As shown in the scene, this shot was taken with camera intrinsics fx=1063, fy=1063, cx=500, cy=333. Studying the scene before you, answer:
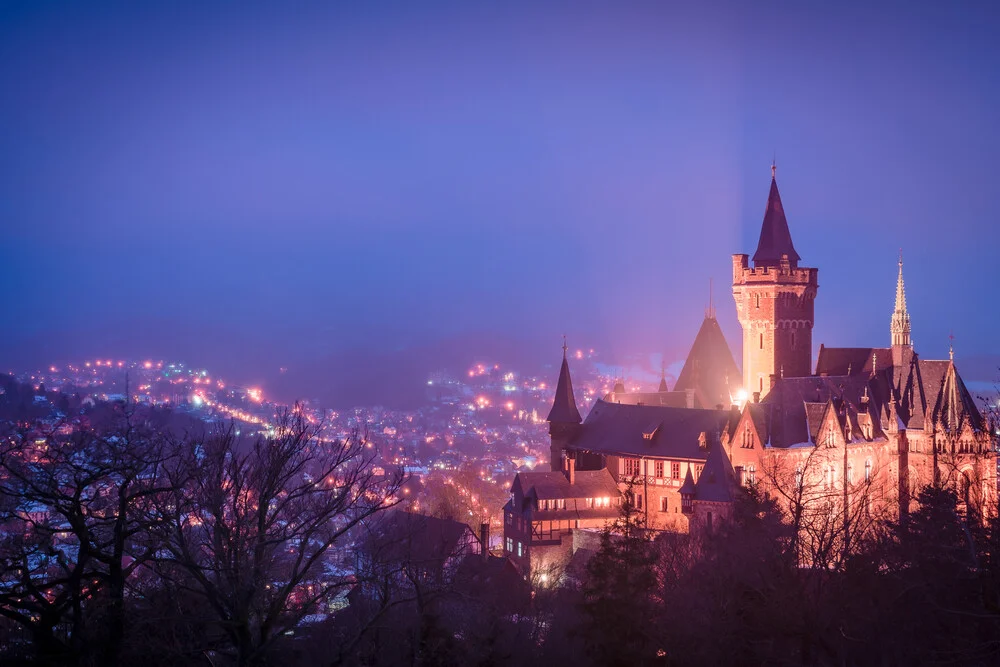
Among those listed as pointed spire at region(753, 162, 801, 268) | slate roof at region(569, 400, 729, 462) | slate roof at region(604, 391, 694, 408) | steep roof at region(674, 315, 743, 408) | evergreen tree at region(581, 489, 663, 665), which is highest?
pointed spire at region(753, 162, 801, 268)

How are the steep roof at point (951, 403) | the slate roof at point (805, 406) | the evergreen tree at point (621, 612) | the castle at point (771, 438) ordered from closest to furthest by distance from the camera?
1. the evergreen tree at point (621, 612)
2. the castle at point (771, 438)
3. the slate roof at point (805, 406)
4. the steep roof at point (951, 403)

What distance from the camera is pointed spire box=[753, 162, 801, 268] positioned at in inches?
3036

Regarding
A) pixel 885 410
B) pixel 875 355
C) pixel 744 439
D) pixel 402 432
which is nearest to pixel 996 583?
pixel 744 439

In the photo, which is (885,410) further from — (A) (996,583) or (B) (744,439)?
(A) (996,583)

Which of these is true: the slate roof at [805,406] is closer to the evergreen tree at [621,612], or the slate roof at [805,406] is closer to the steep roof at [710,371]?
the steep roof at [710,371]

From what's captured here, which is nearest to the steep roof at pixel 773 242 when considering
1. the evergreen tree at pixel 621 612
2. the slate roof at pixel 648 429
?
the slate roof at pixel 648 429

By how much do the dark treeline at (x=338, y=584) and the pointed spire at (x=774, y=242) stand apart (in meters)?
32.6

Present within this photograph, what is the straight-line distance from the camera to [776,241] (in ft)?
255

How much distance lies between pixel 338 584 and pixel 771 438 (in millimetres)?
44467

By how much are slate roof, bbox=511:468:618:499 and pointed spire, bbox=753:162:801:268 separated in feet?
69.6

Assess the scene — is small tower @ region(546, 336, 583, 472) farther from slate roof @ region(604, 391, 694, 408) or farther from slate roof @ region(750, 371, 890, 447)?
slate roof @ region(750, 371, 890, 447)

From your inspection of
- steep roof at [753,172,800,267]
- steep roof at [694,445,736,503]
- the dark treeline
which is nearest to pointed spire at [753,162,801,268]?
steep roof at [753,172,800,267]

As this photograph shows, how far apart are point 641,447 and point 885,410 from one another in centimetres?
1722

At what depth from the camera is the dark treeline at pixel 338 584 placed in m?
19.0
